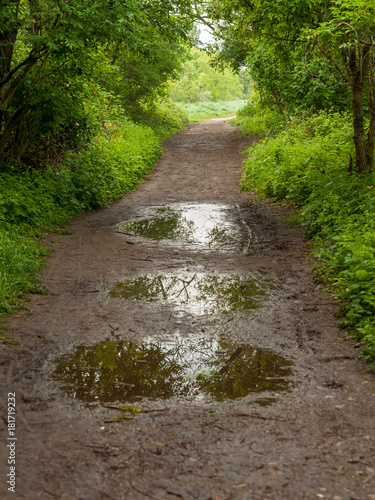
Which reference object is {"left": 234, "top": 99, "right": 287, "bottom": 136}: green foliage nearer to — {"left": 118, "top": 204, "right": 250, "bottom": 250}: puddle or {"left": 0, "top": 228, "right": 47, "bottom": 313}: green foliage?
{"left": 118, "top": 204, "right": 250, "bottom": 250}: puddle

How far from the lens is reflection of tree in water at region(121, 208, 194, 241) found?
9.19 metres

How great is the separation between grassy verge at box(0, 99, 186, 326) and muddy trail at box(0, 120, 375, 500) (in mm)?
425

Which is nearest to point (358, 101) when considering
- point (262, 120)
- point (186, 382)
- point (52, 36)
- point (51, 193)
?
point (52, 36)

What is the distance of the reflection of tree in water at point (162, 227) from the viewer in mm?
9188

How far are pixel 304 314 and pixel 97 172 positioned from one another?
28.1 feet

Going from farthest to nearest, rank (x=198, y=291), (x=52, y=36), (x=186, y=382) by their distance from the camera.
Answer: (x=52, y=36) < (x=198, y=291) < (x=186, y=382)

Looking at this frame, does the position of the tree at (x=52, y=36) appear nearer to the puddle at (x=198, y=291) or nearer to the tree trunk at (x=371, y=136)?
the puddle at (x=198, y=291)

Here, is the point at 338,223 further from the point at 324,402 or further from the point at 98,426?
the point at 98,426

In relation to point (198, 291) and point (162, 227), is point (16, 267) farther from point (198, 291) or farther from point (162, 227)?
point (162, 227)

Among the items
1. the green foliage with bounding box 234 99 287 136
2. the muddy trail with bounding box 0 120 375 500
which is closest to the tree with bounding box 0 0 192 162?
the muddy trail with bounding box 0 120 375 500

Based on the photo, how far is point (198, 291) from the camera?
6371mm

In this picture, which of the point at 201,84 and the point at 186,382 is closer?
the point at 186,382

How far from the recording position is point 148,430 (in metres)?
3.49

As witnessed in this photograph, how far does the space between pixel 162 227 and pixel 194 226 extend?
0.68 meters
